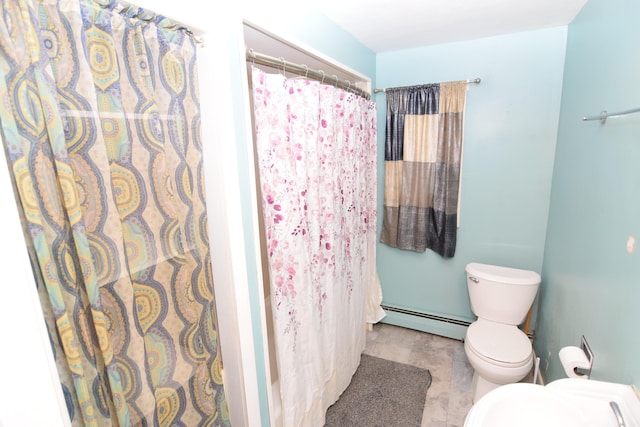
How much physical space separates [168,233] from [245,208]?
1.09 feet

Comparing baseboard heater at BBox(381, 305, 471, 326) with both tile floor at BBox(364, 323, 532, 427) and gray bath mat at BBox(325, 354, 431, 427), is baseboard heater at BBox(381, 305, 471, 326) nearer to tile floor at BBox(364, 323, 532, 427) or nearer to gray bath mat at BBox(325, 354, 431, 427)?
tile floor at BBox(364, 323, 532, 427)

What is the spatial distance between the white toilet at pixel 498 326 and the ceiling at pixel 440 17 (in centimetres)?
158

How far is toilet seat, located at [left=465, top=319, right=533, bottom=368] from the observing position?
181 centimetres

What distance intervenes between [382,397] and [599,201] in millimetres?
1645

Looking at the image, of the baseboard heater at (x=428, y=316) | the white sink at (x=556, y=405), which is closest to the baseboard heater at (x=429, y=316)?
the baseboard heater at (x=428, y=316)

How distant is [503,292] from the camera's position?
6.89 feet

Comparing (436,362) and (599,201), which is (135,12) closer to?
(599,201)

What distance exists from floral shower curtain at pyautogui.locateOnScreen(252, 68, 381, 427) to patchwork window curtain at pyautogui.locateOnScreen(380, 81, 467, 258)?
1.27ft

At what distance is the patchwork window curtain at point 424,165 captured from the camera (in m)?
2.28

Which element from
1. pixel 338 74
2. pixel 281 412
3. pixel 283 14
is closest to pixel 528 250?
pixel 338 74

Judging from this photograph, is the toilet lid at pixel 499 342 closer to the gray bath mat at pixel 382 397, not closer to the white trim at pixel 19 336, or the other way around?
the gray bath mat at pixel 382 397

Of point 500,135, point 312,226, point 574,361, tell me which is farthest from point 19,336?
point 500,135

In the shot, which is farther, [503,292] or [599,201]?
[503,292]

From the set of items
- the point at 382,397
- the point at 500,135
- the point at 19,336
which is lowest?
the point at 382,397
